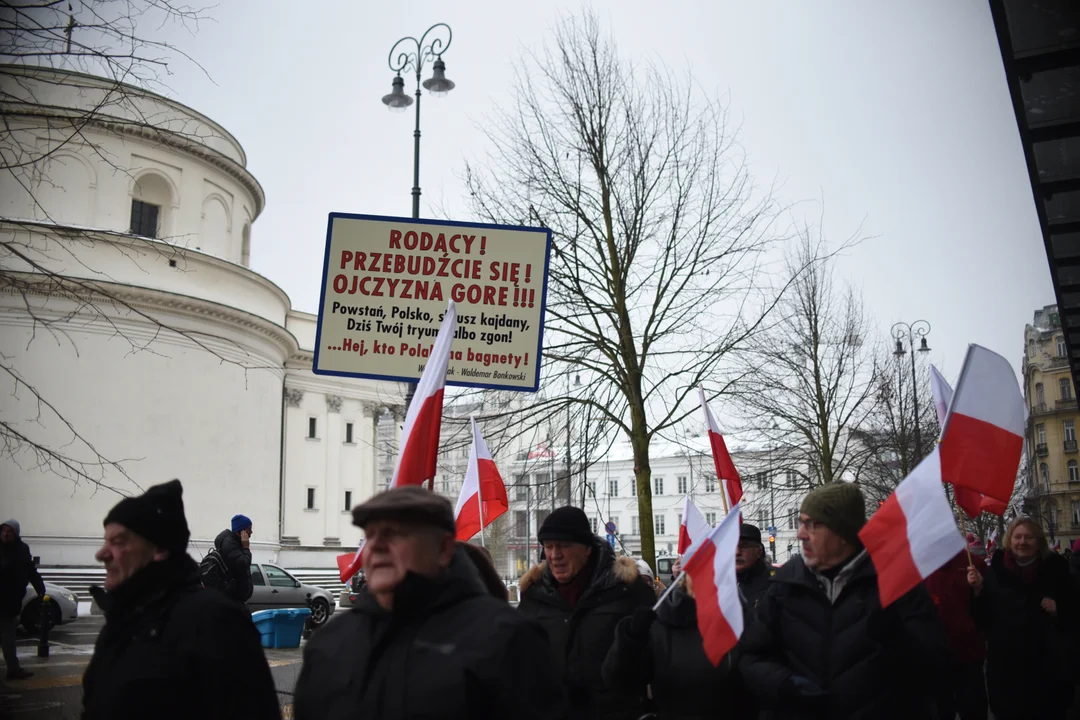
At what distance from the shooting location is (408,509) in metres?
2.84

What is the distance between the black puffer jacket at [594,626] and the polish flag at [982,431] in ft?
5.37

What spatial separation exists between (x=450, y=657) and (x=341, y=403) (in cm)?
5382

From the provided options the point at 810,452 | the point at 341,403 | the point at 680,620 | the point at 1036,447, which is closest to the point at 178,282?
the point at 341,403

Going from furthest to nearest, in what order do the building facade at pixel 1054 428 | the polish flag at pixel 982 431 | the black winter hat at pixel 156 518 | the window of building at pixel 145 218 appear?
1. the building facade at pixel 1054 428
2. the window of building at pixel 145 218
3. the polish flag at pixel 982 431
4. the black winter hat at pixel 156 518

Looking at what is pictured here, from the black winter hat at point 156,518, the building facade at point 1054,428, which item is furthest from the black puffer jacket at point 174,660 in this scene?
the building facade at point 1054,428

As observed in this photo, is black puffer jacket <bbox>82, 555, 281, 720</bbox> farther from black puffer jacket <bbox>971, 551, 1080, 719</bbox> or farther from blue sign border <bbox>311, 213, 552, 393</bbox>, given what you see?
black puffer jacket <bbox>971, 551, 1080, 719</bbox>

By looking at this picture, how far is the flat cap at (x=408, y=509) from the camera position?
9.30 feet

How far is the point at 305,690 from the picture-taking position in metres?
2.84

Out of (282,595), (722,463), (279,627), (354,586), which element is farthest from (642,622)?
(354,586)

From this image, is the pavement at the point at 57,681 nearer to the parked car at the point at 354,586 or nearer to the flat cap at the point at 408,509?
the parked car at the point at 354,586

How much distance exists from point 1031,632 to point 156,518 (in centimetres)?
580

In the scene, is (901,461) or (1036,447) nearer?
(901,461)

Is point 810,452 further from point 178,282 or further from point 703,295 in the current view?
point 178,282

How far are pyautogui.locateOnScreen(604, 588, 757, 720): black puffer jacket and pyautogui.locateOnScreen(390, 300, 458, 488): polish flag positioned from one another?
4.39 feet
